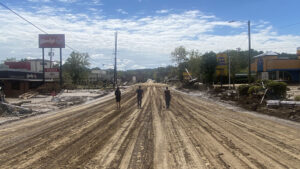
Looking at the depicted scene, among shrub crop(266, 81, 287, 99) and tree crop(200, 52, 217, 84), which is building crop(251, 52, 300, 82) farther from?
shrub crop(266, 81, 287, 99)

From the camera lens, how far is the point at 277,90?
23203 mm

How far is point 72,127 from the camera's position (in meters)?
12.8

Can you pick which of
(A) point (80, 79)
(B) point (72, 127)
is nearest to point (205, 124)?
(B) point (72, 127)

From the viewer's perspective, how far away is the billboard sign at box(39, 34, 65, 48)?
54.9 meters

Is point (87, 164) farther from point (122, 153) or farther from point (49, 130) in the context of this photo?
point (49, 130)

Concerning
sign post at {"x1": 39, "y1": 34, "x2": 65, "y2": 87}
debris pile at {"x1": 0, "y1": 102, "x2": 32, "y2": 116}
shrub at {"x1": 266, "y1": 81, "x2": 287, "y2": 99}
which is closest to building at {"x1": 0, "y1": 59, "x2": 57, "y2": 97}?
sign post at {"x1": 39, "y1": 34, "x2": 65, "y2": 87}

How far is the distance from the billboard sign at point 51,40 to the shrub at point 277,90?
42244 mm

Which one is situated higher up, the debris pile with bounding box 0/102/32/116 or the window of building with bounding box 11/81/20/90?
the window of building with bounding box 11/81/20/90

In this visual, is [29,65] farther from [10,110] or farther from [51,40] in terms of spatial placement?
[10,110]

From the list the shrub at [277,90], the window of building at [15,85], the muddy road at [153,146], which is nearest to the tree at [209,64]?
the shrub at [277,90]

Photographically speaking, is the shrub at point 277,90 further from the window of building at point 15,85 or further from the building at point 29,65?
the building at point 29,65

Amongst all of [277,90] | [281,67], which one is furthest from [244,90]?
[281,67]

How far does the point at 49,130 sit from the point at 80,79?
87878mm

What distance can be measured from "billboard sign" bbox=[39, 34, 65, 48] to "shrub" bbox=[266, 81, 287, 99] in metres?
42.2
